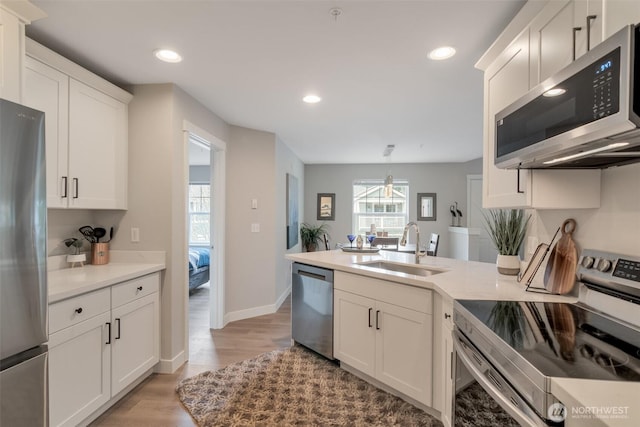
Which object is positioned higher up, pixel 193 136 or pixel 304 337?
pixel 193 136

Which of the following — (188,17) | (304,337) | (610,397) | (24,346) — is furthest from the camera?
(304,337)

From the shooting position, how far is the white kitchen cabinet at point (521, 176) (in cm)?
143

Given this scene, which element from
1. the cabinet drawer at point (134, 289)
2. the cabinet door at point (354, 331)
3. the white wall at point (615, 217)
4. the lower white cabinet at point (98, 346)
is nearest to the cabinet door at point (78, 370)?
the lower white cabinet at point (98, 346)

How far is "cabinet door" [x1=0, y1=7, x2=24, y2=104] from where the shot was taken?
53.6 inches

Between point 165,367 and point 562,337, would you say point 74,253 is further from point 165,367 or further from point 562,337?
point 562,337

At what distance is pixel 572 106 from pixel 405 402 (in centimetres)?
197

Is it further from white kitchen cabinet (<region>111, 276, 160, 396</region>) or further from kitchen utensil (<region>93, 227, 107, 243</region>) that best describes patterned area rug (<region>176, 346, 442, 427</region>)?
kitchen utensil (<region>93, 227, 107, 243</region>)

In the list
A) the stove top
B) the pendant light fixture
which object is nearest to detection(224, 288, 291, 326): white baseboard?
the pendant light fixture

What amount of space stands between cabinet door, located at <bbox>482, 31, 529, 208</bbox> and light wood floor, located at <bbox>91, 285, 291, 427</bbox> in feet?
7.55

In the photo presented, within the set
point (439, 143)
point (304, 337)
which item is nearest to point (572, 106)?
point (304, 337)

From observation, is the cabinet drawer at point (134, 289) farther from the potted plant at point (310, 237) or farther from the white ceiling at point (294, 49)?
the potted plant at point (310, 237)

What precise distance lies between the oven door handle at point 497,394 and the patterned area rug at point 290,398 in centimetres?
83

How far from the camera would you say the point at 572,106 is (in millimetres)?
973

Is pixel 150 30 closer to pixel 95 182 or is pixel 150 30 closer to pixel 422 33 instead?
pixel 95 182
